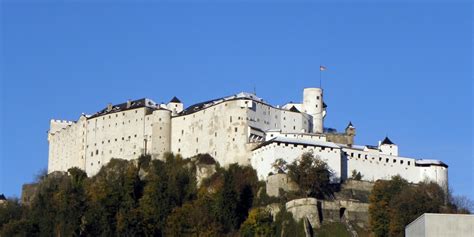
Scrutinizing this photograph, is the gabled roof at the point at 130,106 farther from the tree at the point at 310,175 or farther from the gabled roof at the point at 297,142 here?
the tree at the point at 310,175

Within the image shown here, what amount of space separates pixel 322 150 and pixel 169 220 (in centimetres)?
1482

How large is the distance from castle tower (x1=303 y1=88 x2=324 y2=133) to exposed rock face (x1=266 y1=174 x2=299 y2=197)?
15145mm

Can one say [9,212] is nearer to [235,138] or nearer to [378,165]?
[235,138]

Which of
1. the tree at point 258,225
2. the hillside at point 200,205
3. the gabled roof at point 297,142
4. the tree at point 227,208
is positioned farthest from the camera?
the gabled roof at point 297,142

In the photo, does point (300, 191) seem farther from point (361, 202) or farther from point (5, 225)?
point (5, 225)

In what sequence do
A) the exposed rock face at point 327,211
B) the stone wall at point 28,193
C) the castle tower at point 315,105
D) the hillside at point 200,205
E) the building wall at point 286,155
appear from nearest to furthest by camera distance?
the exposed rock face at point 327,211, the hillside at point 200,205, the building wall at point 286,155, the castle tower at point 315,105, the stone wall at point 28,193

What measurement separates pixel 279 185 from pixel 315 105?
17.4 metres

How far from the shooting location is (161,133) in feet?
352

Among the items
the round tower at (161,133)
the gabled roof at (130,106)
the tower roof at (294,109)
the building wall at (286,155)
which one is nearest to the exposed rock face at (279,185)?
the building wall at (286,155)

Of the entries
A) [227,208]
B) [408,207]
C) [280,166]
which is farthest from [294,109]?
[408,207]

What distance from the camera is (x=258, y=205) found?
307ft

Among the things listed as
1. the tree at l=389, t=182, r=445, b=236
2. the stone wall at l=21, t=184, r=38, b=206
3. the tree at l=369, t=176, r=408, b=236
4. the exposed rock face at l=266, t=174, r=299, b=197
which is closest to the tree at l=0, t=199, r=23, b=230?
the stone wall at l=21, t=184, r=38, b=206

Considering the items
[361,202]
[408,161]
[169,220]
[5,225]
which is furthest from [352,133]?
[5,225]

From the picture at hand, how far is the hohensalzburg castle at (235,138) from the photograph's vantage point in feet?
325
